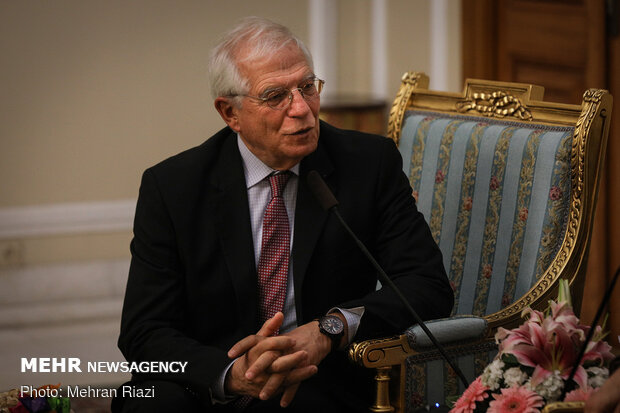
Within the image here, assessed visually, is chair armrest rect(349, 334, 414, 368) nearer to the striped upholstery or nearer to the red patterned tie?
the striped upholstery

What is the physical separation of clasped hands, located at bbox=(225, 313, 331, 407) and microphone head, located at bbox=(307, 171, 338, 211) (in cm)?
23

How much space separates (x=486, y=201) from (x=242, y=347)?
851mm

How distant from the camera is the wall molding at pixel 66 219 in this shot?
3.89 meters

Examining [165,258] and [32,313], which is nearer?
[165,258]

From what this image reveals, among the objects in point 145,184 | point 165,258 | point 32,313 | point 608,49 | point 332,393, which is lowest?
point 32,313

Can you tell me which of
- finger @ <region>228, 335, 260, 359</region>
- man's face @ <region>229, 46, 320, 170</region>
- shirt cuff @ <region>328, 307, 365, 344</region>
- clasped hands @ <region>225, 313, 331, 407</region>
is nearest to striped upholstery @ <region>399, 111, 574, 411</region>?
shirt cuff @ <region>328, 307, 365, 344</region>

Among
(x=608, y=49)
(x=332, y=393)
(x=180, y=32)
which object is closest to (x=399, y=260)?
(x=332, y=393)

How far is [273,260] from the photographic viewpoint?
193 cm

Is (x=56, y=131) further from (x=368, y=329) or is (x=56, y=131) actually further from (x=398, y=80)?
(x=368, y=329)

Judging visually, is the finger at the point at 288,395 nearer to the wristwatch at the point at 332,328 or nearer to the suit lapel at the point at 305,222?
the wristwatch at the point at 332,328

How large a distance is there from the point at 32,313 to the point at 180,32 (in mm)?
1453

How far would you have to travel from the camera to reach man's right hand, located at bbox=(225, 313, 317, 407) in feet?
5.40

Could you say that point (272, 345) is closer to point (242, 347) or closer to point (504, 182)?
point (242, 347)

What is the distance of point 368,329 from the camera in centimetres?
183
